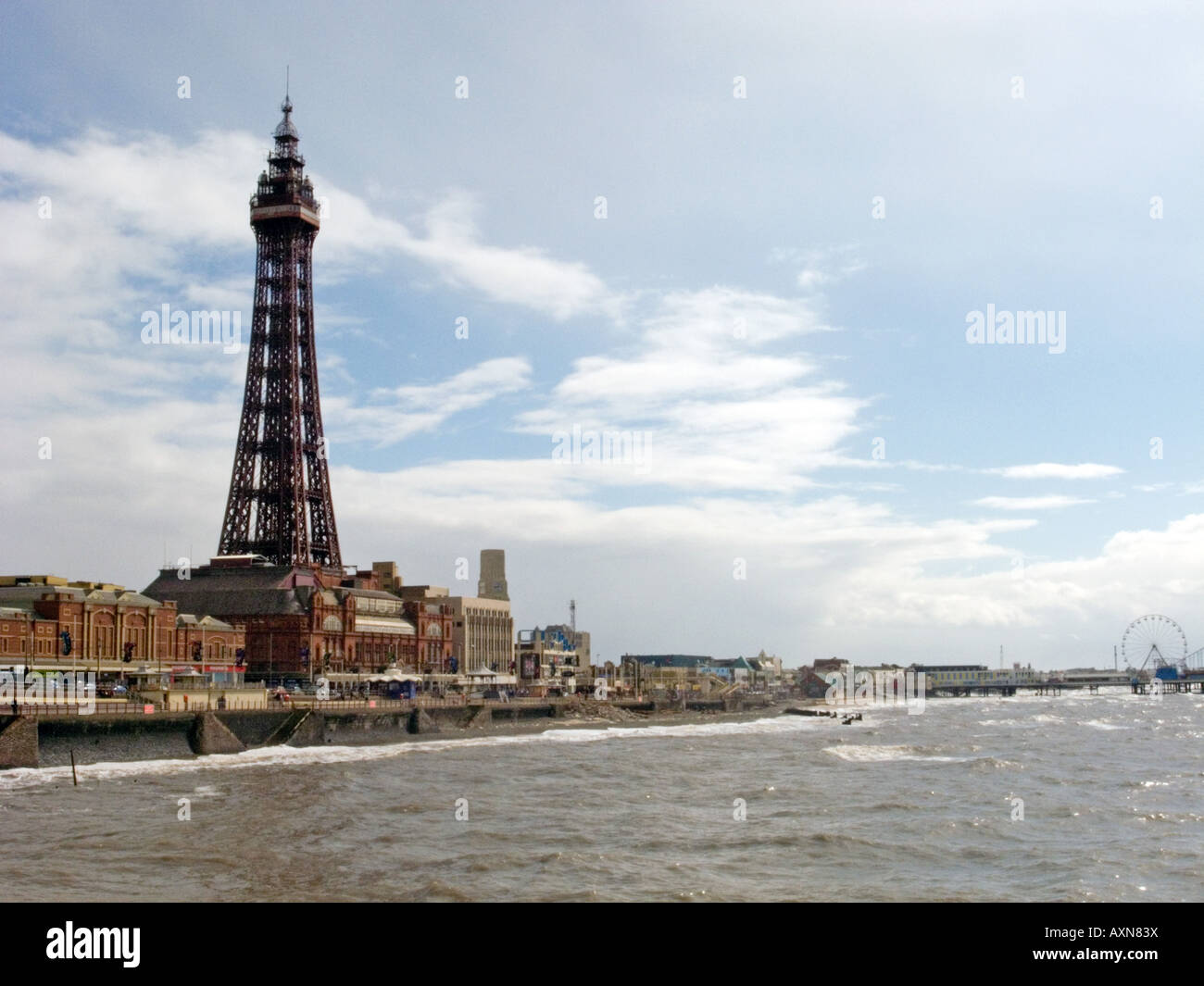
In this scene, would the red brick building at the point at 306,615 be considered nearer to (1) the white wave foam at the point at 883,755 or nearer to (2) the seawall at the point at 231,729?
(2) the seawall at the point at 231,729

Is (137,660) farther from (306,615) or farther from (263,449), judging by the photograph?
(263,449)

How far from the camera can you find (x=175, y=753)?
76.3 m

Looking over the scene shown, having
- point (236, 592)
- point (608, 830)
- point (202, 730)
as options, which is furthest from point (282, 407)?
point (608, 830)

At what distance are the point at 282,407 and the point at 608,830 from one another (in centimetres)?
12947

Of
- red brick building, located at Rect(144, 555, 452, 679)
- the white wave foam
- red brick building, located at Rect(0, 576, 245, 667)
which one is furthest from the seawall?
the white wave foam

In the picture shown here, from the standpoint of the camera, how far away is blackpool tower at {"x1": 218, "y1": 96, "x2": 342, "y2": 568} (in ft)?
530

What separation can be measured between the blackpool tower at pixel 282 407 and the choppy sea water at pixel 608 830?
84946mm

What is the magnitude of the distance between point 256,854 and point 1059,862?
25.7m

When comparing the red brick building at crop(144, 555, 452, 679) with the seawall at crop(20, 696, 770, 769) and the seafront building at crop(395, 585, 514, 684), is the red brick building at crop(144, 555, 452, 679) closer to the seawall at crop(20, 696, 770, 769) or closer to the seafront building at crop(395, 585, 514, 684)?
the seafront building at crop(395, 585, 514, 684)

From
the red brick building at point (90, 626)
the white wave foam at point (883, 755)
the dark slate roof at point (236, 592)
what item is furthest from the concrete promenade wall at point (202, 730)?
the dark slate roof at point (236, 592)

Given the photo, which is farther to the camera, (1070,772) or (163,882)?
(1070,772)

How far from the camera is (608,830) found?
44.2 meters

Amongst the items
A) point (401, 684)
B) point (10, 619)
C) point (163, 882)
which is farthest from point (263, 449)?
point (163, 882)
